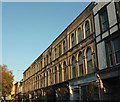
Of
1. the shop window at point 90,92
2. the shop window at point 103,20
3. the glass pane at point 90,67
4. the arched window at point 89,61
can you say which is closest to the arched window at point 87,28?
the arched window at point 89,61

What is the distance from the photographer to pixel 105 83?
17.6 metres

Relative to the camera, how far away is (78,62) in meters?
22.9

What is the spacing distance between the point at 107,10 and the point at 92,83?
271 inches

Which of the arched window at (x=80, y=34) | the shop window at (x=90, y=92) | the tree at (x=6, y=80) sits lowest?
the shop window at (x=90, y=92)

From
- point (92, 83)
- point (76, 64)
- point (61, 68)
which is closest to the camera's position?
point (92, 83)

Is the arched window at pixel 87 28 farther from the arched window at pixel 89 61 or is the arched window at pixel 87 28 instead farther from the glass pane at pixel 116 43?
the glass pane at pixel 116 43

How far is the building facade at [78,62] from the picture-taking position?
18.5 meters

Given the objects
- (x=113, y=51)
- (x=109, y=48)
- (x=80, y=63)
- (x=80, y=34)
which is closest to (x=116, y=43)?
(x=113, y=51)

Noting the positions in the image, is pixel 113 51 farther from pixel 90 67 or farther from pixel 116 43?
pixel 90 67

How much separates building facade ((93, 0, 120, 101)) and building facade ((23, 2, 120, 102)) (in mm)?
87

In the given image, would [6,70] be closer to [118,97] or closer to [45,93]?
[45,93]

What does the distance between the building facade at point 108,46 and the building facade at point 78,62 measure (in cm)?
9

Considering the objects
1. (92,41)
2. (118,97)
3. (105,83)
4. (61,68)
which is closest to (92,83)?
(105,83)

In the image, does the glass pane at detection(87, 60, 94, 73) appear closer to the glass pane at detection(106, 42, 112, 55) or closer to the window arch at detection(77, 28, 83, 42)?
the glass pane at detection(106, 42, 112, 55)
